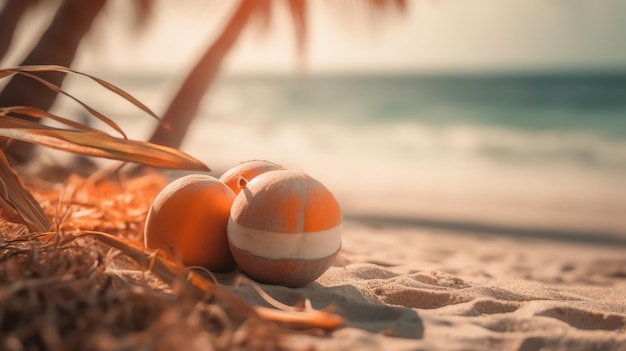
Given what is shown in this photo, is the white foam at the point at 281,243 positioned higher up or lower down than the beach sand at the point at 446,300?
higher up

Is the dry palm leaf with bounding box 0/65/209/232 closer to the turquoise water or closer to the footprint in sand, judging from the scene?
the footprint in sand

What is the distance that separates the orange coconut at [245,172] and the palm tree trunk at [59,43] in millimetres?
1607

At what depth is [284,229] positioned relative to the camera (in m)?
1.67

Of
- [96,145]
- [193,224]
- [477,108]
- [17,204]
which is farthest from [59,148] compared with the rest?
[477,108]

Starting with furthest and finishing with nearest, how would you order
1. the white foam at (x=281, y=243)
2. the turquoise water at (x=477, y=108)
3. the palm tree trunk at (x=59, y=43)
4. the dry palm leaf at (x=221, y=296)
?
the turquoise water at (x=477, y=108)
the palm tree trunk at (x=59, y=43)
the white foam at (x=281, y=243)
the dry palm leaf at (x=221, y=296)

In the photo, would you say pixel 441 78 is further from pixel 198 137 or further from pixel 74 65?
pixel 74 65

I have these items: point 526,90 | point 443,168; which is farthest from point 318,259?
point 526,90

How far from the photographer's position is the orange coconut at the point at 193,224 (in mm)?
1801

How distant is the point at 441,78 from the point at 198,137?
1681 centimetres

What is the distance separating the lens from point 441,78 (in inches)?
1082

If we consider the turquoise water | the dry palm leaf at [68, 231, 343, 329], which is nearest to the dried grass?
the dry palm leaf at [68, 231, 343, 329]

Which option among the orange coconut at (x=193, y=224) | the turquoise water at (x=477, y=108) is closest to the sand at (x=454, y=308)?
the orange coconut at (x=193, y=224)

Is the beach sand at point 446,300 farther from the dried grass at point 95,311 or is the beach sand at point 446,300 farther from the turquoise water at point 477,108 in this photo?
the turquoise water at point 477,108

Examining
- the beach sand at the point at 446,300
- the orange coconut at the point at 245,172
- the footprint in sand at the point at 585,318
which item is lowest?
the beach sand at the point at 446,300
